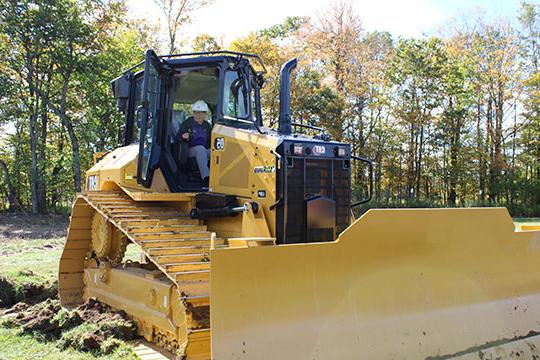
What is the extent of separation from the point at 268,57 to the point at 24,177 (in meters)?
14.4

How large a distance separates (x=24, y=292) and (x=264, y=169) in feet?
14.8

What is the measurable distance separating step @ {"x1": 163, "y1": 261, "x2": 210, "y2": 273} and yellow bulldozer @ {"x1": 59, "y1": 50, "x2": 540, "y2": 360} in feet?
0.06

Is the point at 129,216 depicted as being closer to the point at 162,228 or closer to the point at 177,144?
the point at 162,228

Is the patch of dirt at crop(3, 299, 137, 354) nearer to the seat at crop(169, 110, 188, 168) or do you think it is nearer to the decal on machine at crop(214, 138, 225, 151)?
the seat at crop(169, 110, 188, 168)

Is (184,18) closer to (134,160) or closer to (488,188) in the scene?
(488,188)

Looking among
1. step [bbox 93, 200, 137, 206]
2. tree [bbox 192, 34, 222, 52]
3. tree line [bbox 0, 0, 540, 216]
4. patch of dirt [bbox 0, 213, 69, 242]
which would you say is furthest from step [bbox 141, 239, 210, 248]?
tree [bbox 192, 34, 222, 52]

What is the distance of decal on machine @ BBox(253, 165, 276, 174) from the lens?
5238 mm

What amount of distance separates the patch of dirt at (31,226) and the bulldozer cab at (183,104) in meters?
10.5

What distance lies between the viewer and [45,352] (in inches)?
201

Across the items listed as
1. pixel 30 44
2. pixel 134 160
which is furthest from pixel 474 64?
pixel 134 160

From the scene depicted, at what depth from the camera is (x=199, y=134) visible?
245 inches

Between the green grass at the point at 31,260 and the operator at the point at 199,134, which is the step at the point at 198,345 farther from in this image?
the green grass at the point at 31,260

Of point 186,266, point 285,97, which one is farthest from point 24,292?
point 285,97

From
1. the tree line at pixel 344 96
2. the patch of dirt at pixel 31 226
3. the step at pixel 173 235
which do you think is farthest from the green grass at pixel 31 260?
the tree line at pixel 344 96
